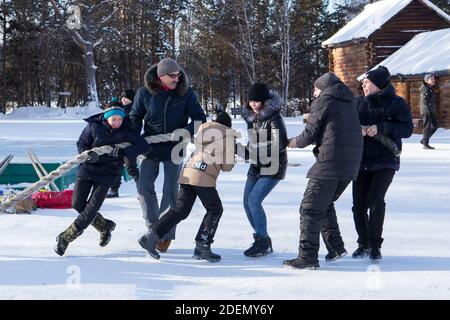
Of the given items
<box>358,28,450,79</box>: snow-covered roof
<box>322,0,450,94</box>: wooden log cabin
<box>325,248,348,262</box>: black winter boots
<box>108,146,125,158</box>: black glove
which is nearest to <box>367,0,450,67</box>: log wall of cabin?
<box>322,0,450,94</box>: wooden log cabin

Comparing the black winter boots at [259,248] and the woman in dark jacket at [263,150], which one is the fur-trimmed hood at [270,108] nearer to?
the woman in dark jacket at [263,150]

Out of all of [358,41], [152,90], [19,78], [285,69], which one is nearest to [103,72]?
[19,78]

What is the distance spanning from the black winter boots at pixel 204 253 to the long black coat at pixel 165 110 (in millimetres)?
803

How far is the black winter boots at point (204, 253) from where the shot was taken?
5.05 m

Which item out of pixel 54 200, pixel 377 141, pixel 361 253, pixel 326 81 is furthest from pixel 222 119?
pixel 54 200

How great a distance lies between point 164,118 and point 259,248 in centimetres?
136

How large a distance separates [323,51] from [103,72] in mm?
16559

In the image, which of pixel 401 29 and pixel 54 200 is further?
pixel 401 29

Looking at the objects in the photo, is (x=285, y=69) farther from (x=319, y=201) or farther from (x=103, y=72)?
(x=319, y=201)

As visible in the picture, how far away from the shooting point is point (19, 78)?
1740 inches

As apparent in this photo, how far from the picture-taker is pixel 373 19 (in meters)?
28.1

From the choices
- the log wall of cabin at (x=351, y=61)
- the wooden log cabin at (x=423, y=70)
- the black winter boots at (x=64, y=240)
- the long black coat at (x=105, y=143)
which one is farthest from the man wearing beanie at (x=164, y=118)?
the log wall of cabin at (x=351, y=61)

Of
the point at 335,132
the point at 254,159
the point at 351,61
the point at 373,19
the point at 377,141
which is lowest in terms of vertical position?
the point at 254,159

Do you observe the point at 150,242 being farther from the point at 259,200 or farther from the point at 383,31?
the point at 383,31
